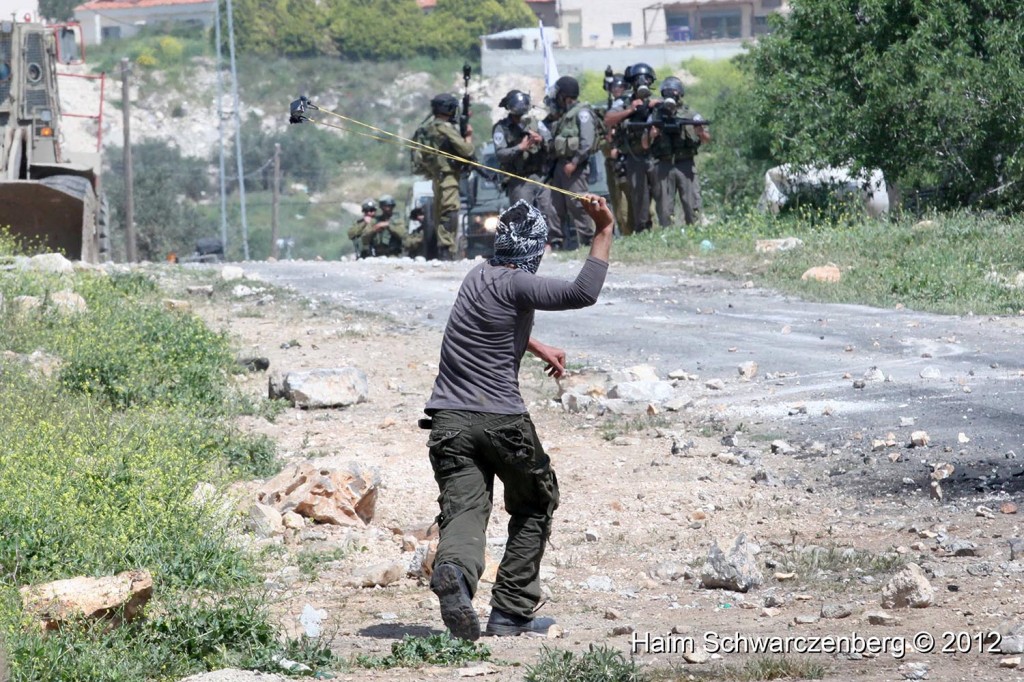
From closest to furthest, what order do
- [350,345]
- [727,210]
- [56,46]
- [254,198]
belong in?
1. [350,345]
2. [56,46]
3. [727,210]
4. [254,198]

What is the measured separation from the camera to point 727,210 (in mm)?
20688

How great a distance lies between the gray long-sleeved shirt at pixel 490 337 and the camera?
539 centimetres

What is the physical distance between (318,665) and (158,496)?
1.68 metres

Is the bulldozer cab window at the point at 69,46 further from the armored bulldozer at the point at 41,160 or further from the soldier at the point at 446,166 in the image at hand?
the soldier at the point at 446,166

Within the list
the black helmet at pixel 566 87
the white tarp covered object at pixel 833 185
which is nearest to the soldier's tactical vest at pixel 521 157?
the black helmet at pixel 566 87

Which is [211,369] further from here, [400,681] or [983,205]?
[983,205]

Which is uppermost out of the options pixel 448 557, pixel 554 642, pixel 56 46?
pixel 56 46

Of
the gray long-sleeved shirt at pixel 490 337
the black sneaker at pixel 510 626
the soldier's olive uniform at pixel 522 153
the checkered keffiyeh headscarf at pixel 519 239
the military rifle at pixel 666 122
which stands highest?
the military rifle at pixel 666 122

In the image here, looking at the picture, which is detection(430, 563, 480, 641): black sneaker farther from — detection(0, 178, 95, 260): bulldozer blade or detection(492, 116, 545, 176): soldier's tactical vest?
detection(0, 178, 95, 260): bulldozer blade

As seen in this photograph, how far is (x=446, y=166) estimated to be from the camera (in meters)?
18.1

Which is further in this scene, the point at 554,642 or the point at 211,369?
the point at 211,369

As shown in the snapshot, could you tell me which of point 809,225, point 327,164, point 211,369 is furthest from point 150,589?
point 327,164

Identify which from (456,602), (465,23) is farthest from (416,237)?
(465,23)

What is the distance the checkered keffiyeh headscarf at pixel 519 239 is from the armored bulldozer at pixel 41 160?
11.8 m
